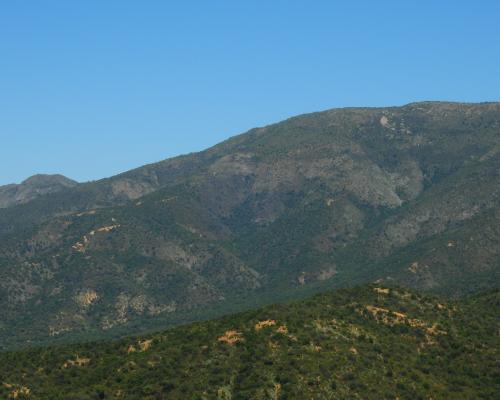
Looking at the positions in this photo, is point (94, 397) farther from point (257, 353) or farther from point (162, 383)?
point (257, 353)

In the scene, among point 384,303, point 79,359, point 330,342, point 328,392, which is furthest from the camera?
point 384,303

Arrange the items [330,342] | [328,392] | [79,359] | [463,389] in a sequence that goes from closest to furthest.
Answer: [328,392] → [463,389] → [330,342] → [79,359]

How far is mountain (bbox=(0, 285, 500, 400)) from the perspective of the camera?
91875mm

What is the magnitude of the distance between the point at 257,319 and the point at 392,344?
18.5 meters

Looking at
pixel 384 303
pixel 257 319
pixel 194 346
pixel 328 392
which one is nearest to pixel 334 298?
pixel 384 303

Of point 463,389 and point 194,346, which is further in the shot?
point 194,346

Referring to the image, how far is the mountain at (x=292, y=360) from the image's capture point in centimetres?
9188

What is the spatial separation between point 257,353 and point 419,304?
36793 millimetres

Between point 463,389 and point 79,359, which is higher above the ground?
point 79,359

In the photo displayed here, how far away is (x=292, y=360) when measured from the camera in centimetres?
9594

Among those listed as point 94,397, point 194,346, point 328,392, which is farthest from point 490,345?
Result: point 94,397

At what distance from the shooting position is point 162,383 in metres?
93.7

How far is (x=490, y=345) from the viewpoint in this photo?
10956 centimetres

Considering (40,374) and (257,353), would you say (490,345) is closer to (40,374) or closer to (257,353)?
(257,353)
